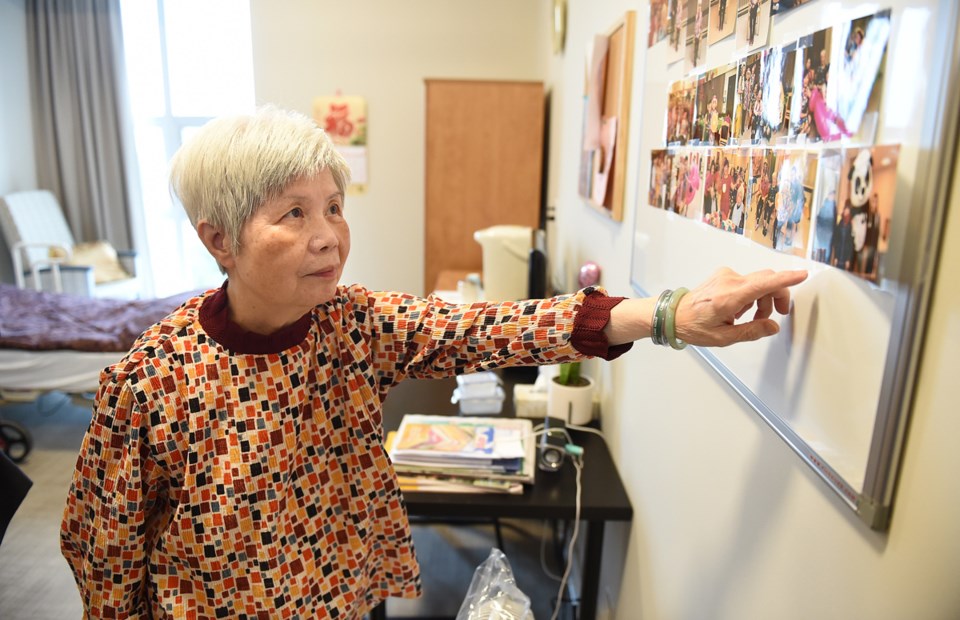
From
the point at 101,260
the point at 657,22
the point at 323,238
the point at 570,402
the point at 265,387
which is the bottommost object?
the point at 101,260

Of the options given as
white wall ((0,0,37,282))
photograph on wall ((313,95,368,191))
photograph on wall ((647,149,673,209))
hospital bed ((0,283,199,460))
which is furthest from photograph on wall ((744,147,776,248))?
white wall ((0,0,37,282))

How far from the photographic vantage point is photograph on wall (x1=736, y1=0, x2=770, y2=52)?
0.76 m

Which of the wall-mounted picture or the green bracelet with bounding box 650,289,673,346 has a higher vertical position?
the wall-mounted picture

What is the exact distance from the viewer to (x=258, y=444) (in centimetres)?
94

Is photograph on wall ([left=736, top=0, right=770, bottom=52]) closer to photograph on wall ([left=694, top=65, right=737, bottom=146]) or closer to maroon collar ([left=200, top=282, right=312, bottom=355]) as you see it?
photograph on wall ([left=694, top=65, right=737, bottom=146])

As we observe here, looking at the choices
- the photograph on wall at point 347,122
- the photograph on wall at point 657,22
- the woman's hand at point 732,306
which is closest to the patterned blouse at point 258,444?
the woman's hand at point 732,306

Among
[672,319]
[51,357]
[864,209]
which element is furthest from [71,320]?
[864,209]

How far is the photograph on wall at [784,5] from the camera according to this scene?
0.69 metres

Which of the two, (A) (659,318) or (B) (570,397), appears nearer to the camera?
(A) (659,318)

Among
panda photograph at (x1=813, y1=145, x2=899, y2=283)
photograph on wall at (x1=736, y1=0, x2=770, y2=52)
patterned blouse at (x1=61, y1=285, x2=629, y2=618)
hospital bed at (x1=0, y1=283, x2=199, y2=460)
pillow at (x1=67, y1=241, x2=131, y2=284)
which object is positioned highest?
photograph on wall at (x1=736, y1=0, x2=770, y2=52)

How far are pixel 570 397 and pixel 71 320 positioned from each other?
10.00 feet

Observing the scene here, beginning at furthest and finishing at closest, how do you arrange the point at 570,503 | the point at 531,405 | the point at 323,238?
the point at 531,405, the point at 570,503, the point at 323,238

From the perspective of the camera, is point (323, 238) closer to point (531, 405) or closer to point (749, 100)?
point (749, 100)

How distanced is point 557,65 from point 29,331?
10.0ft
